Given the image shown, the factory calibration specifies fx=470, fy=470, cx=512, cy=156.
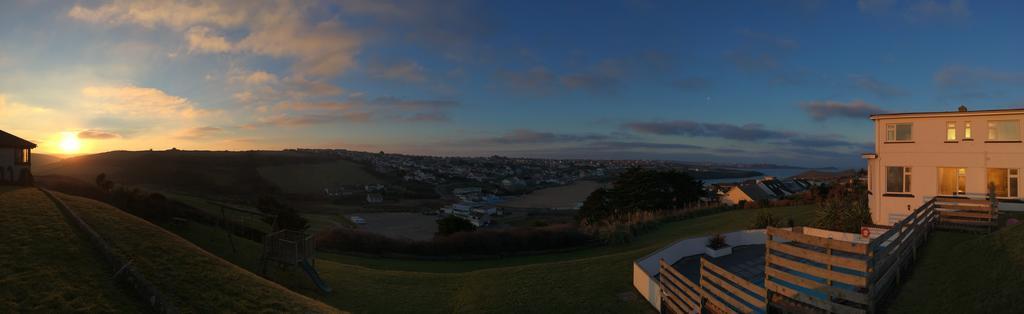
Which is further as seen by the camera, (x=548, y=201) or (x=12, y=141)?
(x=548, y=201)

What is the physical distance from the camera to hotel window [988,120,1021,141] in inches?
659

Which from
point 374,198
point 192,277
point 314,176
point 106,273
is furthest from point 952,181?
point 314,176

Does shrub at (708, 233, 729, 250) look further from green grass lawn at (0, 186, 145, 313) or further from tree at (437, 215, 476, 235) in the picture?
green grass lawn at (0, 186, 145, 313)

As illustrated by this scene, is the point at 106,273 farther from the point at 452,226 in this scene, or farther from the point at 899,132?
the point at 899,132

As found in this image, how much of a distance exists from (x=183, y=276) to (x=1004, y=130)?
2623 centimetres

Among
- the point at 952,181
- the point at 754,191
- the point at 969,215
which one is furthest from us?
the point at 754,191

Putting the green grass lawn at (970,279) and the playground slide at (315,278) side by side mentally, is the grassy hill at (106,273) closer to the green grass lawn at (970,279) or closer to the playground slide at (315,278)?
the playground slide at (315,278)

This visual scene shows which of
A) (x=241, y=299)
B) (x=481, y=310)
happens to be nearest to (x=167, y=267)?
(x=241, y=299)

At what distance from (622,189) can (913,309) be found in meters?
33.4

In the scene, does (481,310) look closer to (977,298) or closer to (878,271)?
(878,271)

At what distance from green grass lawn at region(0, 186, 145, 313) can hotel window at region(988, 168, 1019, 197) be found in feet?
85.7

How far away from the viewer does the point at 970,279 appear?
8.16 meters

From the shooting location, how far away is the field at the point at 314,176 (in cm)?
9200

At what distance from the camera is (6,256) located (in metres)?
9.88
